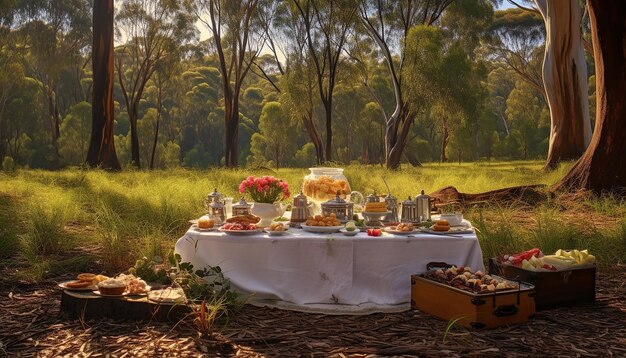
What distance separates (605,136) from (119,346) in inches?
298

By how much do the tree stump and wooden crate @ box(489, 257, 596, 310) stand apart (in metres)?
2.35

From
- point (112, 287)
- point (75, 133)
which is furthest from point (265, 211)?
point (75, 133)

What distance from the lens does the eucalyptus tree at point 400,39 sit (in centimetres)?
2188

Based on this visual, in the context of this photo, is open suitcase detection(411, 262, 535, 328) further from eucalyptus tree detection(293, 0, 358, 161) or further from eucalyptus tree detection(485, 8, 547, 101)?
eucalyptus tree detection(485, 8, 547, 101)

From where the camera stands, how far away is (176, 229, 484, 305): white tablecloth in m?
4.05

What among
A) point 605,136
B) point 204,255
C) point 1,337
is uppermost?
point 605,136

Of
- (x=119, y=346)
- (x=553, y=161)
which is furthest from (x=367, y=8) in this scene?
(x=119, y=346)

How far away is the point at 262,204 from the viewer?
4.53 m

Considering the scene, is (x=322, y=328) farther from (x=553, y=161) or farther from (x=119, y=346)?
(x=553, y=161)

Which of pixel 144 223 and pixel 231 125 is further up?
pixel 231 125

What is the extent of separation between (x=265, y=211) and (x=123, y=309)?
4.06ft

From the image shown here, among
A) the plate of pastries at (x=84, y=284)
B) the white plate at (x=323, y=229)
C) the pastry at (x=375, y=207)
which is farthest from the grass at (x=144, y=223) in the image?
the white plate at (x=323, y=229)

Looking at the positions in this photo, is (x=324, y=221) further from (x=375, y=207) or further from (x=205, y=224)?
(x=205, y=224)

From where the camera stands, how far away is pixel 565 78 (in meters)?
14.2
